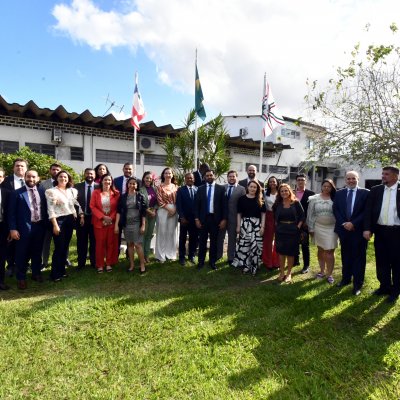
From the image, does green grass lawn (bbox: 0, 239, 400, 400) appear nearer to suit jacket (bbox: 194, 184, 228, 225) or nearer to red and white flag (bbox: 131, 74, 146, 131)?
suit jacket (bbox: 194, 184, 228, 225)

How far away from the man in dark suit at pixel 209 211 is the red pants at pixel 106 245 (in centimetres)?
Answer: 159

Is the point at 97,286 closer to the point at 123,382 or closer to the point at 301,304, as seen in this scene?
the point at 123,382

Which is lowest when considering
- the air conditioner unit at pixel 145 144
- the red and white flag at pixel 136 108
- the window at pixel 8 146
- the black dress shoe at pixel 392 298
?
the black dress shoe at pixel 392 298

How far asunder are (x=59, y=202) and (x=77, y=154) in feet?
24.4

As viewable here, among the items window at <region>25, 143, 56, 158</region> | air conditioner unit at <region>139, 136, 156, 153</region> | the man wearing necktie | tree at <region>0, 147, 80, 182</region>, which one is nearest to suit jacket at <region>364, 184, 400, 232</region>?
the man wearing necktie

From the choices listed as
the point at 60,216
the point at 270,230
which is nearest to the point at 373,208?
the point at 270,230

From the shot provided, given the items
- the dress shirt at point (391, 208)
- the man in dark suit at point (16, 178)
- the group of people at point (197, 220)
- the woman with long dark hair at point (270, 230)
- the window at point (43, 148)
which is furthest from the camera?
the window at point (43, 148)

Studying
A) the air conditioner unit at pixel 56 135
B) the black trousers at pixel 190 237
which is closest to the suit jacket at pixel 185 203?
the black trousers at pixel 190 237

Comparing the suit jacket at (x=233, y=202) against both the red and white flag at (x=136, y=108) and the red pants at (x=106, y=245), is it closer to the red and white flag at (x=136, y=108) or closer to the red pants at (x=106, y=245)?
the red pants at (x=106, y=245)

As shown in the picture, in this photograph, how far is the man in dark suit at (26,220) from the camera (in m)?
4.84

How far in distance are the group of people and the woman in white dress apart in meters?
0.02

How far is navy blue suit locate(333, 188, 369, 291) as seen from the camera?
16.5 ft

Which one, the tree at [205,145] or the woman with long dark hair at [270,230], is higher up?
the tree at [205,145]

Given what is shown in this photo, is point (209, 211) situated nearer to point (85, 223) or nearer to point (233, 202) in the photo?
point (233, 202)
